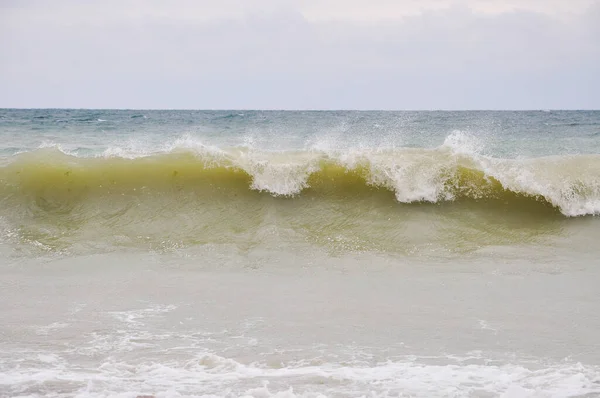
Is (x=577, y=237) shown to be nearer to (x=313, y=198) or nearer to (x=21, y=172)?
(x=313, y=198)

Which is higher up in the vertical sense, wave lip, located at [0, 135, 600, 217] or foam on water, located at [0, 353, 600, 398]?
wave lip, located at [0, 135, 600, 217]

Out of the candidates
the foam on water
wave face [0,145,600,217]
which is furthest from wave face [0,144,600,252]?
the foam on water

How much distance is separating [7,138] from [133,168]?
1091 cm

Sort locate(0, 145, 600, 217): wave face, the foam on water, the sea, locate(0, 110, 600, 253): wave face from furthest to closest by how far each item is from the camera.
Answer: locate(0, 145, 600, 217): wave face → locate(0, 110, 600, 253): wave face → the sea → the foam on water

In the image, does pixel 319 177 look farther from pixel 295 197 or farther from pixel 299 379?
pixel 299 379

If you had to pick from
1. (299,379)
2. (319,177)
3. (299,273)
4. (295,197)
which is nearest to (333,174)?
(319,177)

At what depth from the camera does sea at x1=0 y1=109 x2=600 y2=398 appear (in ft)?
12.4

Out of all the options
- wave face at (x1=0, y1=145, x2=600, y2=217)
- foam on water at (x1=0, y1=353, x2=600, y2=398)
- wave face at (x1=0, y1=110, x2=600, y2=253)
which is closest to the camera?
foam on water at (x1=0, y1=353, x2=600, y2=398)

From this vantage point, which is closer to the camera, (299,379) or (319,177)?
(299,379)

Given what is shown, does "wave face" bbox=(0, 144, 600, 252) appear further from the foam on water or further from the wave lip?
the foam on water

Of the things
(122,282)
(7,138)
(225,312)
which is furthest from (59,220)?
(7,138)

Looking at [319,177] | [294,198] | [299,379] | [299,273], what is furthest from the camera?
[319,177]

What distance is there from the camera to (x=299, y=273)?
239 inches

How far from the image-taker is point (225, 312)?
493cm
